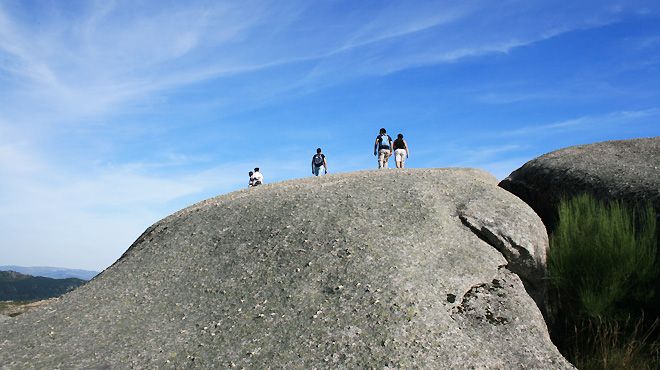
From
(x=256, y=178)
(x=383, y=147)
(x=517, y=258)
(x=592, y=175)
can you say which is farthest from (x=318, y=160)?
(x=517, y=258)

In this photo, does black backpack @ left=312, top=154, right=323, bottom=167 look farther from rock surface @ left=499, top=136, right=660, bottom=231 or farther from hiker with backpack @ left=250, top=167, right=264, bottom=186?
rock surface @ left=499, top=136, right=660, bottom=231

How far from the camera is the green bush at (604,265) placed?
11.2 meters

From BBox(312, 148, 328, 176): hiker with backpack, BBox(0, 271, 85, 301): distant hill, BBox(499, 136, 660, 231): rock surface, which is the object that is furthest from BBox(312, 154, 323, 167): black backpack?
BBox(0, 271, 85, 301): distant hill

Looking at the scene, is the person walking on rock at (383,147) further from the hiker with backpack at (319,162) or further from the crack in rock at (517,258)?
the crack in rock at (517,258)

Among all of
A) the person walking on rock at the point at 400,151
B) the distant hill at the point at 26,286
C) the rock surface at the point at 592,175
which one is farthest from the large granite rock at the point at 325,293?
the distant hill at the point at 26,286

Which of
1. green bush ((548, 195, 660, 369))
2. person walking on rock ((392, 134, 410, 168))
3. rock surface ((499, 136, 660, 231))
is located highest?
person walking on rock ((392, 134, 410, 168))

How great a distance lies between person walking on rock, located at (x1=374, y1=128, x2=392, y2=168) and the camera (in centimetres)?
2281

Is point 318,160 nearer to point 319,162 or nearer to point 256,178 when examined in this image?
point 319,162

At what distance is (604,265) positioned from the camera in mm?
11391

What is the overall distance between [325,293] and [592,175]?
8911mm

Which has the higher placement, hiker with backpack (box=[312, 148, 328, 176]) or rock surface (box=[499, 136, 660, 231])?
hiker with backpack (box=[312, 148, 328, 176])

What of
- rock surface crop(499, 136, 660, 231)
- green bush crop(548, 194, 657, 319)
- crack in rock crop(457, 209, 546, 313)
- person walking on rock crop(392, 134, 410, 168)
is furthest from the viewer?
person walking on rock crop(392, 134, 410, 168)

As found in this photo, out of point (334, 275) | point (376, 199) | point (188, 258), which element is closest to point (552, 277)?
point (376, 199)

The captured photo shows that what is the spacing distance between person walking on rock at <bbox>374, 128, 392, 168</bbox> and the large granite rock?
370 inches
